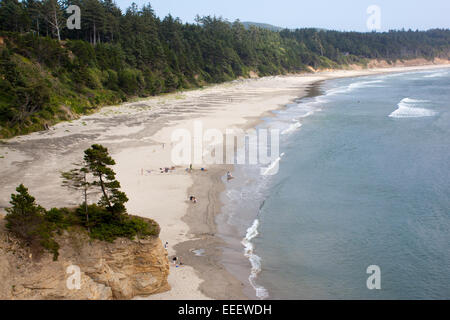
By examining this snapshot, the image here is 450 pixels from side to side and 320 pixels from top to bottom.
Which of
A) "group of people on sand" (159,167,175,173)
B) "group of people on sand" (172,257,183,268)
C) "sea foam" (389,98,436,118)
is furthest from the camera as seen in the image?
"sea foam" (389,98,436,118)

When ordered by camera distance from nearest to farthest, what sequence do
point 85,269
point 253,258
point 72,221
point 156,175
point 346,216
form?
point 85,269 → point 72,221 → point 253,258 → point 346,216 → point 156,175

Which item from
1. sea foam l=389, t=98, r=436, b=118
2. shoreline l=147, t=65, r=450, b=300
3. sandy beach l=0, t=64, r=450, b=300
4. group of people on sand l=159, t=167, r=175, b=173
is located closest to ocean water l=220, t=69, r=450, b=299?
shoreline l=147, t=65, r=450, b=300

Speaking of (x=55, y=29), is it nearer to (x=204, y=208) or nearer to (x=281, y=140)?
(x=281, y=140)

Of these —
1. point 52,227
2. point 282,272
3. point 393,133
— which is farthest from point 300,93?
point 52,227

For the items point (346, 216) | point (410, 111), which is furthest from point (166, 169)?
point (410, 111)

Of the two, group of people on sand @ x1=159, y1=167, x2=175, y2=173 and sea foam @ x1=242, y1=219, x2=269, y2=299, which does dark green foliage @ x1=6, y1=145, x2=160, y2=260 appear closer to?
sea foam @ x1=242, y1=219, x2=269, y2=299

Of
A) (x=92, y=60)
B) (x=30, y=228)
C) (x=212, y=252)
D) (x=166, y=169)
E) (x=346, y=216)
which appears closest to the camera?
(x=30, y=228)

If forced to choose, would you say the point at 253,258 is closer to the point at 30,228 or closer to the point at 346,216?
the point at 346,216
